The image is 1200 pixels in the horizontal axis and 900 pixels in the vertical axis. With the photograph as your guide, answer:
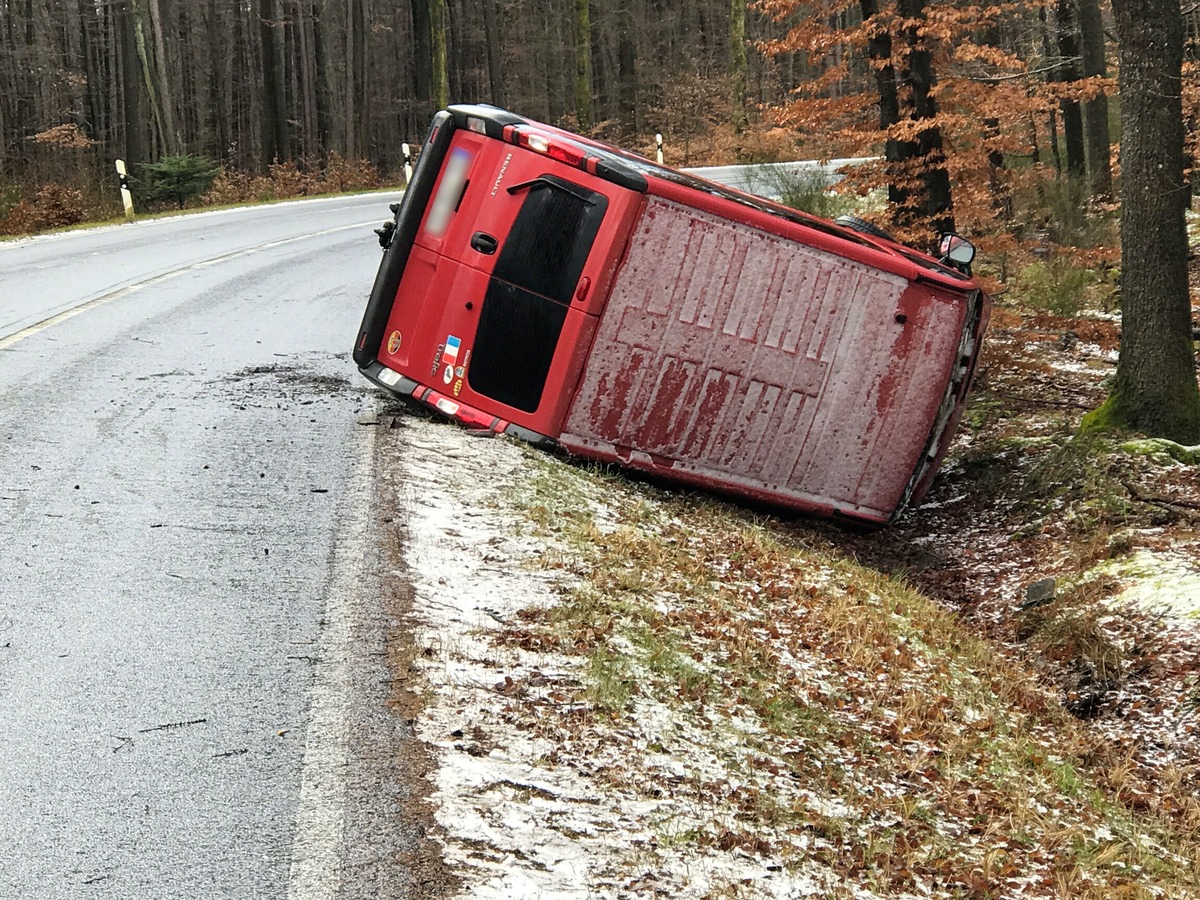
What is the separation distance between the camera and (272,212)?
932 inches

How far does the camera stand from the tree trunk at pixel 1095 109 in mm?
18547

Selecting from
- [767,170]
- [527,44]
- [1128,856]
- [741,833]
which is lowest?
[1128,856]

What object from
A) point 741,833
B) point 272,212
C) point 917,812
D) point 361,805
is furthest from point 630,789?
point 272,212

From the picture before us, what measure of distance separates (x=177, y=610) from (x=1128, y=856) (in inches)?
167

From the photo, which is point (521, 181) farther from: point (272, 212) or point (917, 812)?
point (272, 212)

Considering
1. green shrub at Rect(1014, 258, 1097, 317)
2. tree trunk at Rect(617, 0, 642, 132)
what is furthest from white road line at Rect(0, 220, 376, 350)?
tree trunk at Rect(617, 0, 642, 132)

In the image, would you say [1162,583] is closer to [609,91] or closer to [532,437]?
[532,437]

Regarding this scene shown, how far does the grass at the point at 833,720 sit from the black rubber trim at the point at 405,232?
1.81 meters

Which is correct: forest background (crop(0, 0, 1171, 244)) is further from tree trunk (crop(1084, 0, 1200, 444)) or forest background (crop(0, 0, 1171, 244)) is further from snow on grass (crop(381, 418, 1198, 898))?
snow on grass (crop(381, 418, 1198, 898))

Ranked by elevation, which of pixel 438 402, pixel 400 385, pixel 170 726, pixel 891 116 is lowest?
pixel 170 726

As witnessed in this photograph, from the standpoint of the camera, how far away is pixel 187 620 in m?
5.14

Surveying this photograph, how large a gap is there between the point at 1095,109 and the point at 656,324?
1476 centimetres

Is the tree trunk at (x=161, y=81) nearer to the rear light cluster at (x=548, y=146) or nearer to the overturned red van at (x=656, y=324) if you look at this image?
the overturned red van at (x=656, y=324)

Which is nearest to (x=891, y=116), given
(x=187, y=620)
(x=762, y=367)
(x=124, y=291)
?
(x=762, y=367)
